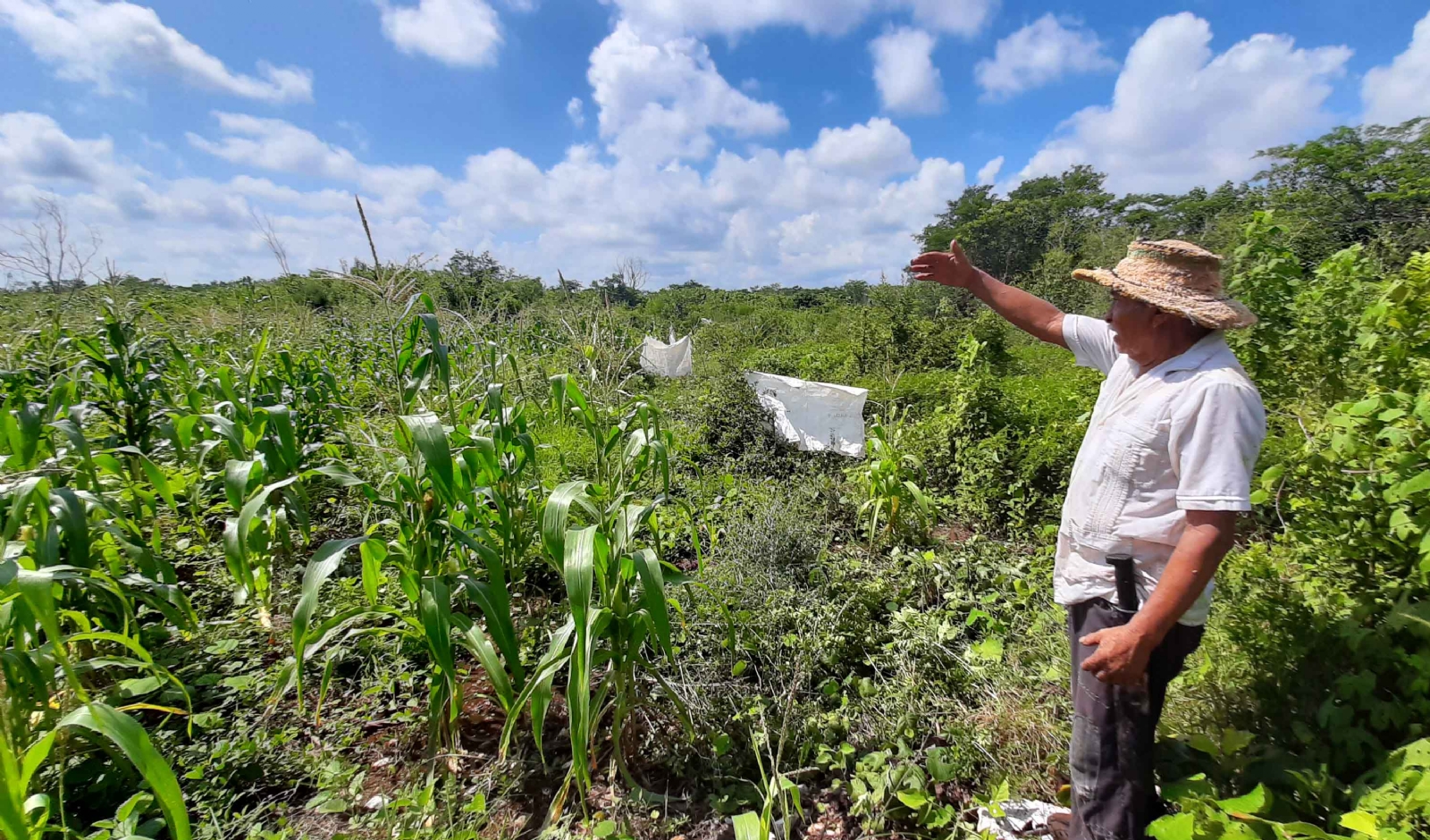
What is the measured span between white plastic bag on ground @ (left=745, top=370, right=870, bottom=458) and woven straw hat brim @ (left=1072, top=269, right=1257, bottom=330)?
125 inches

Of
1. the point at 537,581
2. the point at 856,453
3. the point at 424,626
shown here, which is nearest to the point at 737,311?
the point at 856,453

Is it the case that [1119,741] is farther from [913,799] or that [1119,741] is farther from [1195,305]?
[1195,305]

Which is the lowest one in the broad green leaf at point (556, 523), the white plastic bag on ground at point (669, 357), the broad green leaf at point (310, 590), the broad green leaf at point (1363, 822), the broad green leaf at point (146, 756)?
the broad green leaf at point (1363, 822)

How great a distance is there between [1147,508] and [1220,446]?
214 mm

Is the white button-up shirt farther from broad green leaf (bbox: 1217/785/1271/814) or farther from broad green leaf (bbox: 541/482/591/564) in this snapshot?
broad green leaf (bbox: 541/482/591/564)

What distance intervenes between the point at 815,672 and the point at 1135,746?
1.07 m

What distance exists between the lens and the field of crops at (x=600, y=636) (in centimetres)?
135

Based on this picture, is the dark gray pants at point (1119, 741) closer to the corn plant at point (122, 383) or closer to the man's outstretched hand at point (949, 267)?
the man's outstretched hand at point (949, 267)

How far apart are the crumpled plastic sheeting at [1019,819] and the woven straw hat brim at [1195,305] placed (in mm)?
1360

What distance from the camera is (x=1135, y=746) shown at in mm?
1358

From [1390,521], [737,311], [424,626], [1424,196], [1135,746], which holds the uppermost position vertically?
[1424,196]

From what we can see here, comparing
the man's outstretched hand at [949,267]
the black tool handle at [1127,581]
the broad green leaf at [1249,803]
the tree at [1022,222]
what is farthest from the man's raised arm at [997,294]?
the tree at [1022,222]

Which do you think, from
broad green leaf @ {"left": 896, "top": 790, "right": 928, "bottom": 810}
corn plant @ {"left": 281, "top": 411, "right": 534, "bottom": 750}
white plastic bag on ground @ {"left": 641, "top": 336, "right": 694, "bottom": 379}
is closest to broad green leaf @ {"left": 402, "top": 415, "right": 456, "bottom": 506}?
corn plant @ {"left": 281, "top": 411, "right": 534, "bottom": 750}

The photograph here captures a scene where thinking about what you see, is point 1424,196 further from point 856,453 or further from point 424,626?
point 424,626
